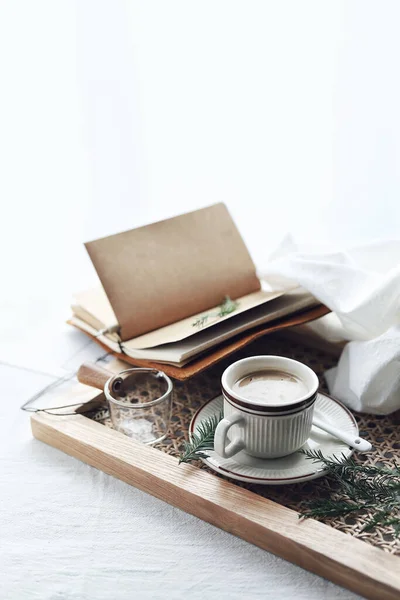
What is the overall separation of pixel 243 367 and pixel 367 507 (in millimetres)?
187

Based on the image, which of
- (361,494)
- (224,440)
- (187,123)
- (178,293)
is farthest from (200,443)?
(187,123)

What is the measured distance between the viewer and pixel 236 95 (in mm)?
1548

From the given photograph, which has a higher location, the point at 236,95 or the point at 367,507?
the point at 236,95

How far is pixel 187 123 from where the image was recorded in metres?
1.62

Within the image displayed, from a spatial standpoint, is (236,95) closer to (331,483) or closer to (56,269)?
(56,269)

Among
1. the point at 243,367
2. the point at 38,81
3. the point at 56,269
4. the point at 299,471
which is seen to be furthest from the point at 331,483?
the point at 38,81

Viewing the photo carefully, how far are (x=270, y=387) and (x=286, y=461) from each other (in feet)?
0.25

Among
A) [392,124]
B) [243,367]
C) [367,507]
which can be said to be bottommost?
[367,507]

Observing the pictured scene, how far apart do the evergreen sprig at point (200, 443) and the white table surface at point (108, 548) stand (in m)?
0.06

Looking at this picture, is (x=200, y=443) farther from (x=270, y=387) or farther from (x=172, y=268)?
(x=172, y=268)

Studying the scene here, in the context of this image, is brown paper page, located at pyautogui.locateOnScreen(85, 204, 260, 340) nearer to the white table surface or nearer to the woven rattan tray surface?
the woven rattan tray surface

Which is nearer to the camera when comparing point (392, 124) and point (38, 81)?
point (38, 81)

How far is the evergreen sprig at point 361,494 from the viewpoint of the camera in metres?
0.64

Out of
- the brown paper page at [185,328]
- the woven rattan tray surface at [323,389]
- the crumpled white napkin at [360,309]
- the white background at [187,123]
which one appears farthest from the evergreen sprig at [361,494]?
the white background at [187,123]
